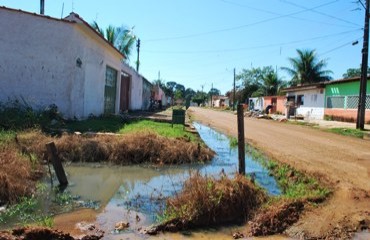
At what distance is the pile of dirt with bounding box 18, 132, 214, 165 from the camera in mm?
11430

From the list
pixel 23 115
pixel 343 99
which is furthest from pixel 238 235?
pixel 343 99

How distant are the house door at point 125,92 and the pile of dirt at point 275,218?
2619 centimetres

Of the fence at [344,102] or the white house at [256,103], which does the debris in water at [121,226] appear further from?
the white house at [256,103]

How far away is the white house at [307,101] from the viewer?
3775 cm

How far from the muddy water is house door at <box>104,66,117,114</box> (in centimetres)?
1213

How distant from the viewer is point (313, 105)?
130 feet

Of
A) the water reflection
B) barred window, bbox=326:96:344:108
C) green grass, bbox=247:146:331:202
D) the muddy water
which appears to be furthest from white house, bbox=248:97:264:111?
the water reflection

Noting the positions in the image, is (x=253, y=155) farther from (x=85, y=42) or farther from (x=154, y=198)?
(x=85, y=42)

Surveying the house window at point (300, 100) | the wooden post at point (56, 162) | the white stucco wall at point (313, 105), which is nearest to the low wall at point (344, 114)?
the white stucco wall at point (313, 105)

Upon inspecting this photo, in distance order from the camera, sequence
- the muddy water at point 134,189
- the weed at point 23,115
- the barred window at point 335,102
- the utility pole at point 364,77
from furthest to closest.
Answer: the barred window at point 335,102, the utility pole at point 364,77, the weed at point 23,115, the muddy water at point 134,189

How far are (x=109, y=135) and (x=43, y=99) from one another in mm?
5331

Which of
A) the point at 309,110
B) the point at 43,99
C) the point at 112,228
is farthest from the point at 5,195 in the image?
the point at 309,110

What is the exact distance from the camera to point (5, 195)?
23.7ft

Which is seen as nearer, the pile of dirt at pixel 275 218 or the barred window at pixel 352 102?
the pile of dirt at pixel 275 218
